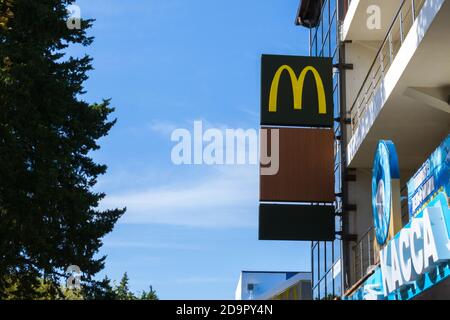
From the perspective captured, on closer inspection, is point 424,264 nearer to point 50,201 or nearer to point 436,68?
point 436,68

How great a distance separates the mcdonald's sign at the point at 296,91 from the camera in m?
22.0

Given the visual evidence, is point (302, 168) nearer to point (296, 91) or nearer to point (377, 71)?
point (296, 91)

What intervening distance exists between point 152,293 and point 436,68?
53.0 m

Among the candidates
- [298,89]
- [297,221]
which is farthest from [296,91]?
[297,221]

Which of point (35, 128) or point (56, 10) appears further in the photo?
point (56, 10)

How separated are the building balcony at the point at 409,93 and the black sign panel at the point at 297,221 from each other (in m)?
1.66

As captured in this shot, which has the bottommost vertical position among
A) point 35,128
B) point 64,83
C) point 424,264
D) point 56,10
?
point 424,264

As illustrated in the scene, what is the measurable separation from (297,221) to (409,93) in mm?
5952

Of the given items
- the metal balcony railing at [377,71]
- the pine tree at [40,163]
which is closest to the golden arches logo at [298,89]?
the metal balcony railing at [377,71]

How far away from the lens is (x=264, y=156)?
71.8 ft

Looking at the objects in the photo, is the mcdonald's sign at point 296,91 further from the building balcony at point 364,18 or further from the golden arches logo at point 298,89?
the building balcony at point 364,18

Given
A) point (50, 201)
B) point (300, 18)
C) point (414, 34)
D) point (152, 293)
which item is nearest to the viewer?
point (414, 34)

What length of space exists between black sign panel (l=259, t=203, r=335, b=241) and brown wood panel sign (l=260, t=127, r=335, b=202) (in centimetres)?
30
